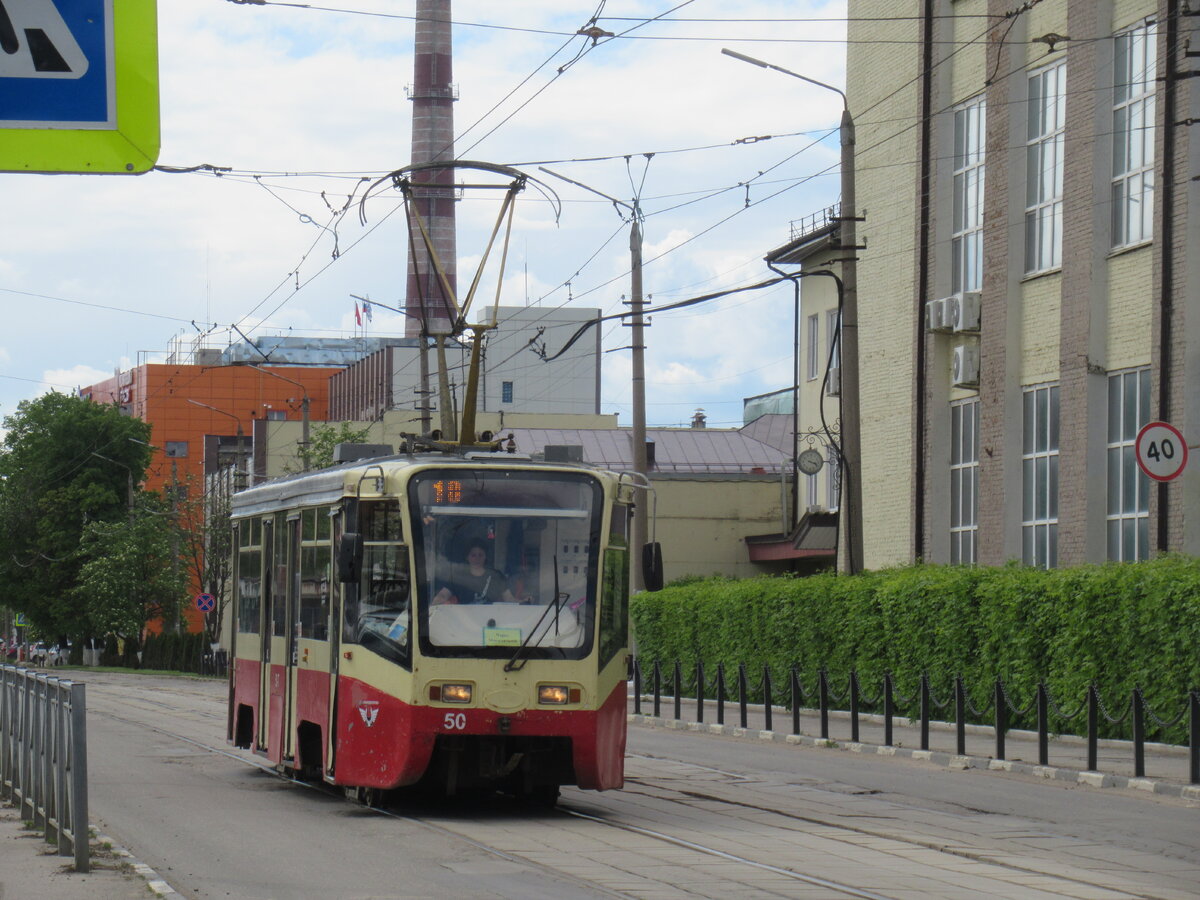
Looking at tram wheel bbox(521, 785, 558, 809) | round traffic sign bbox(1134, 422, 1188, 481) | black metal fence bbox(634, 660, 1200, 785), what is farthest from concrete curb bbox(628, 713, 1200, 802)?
tram wheel bbox(521, 785, 558, 809)

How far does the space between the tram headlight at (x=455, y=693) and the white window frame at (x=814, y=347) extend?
29746mm

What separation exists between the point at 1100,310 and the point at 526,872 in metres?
19.6

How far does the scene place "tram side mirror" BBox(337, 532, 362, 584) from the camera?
13.2m

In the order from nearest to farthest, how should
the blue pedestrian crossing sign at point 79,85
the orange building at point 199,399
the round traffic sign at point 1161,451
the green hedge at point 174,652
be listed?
the blue pedestrian crossing sign at point 79,85 < the round traffic sign at point 1161,451 < the green hedge at point 174,652 < the orange building at point 199,399

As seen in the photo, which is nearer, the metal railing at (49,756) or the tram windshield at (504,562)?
the metal railing at (49,756)

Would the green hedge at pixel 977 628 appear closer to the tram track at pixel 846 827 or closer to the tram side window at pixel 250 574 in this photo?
the tram track at pixel 846 827

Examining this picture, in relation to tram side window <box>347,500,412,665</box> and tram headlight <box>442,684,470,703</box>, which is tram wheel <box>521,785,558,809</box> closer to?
tram headlight <box>442,684,470,703</box>

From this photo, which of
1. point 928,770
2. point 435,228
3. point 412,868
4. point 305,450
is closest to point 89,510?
point 435,228

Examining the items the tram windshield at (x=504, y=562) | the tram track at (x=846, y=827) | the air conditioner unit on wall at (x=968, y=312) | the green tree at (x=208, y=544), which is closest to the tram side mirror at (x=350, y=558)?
the tram windshield at (x=504, y=562)

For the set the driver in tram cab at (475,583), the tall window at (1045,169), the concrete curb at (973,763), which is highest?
the tall window at (1045,169)

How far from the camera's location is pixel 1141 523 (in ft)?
88.1

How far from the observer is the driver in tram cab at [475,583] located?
1334cm

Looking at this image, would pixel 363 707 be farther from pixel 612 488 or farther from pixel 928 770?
pixel 928 770

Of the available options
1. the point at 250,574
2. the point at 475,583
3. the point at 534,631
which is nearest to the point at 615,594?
the point at 534,631
